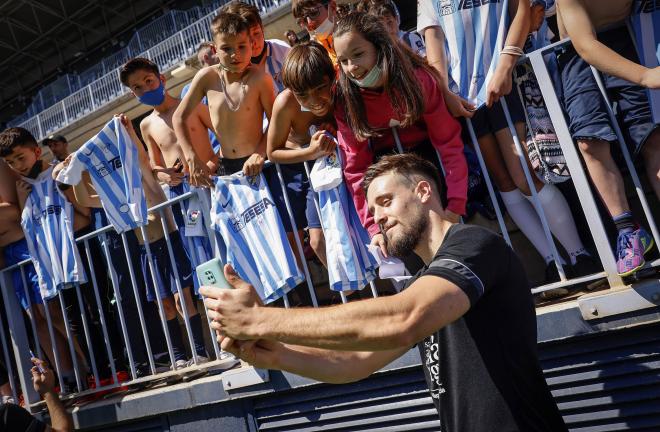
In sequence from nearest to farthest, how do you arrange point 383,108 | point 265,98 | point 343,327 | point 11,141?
point 343,327, point 383,108, point 265,98, point 11,141

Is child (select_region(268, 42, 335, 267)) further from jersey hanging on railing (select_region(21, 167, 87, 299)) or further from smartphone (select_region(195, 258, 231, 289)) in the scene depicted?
jersey hanging on railing (select_region(21, 167, 87, 299))

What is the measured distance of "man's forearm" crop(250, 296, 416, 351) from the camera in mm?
1707

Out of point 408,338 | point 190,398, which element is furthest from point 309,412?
point 408,338

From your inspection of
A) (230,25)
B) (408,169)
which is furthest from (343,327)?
(230,25)

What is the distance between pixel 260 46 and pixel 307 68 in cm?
113

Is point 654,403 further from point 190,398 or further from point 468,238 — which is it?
point 190,398

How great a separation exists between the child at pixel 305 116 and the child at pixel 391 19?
0.58 m

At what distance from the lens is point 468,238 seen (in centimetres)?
199

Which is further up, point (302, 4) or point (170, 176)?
point (302, 4)

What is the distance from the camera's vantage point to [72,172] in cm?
439

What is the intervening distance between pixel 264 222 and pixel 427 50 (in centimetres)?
144

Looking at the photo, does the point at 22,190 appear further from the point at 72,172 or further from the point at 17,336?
the point at 17,336

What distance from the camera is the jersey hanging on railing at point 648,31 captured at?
9.27ft

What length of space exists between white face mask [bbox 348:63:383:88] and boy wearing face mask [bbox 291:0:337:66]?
1127 mm
